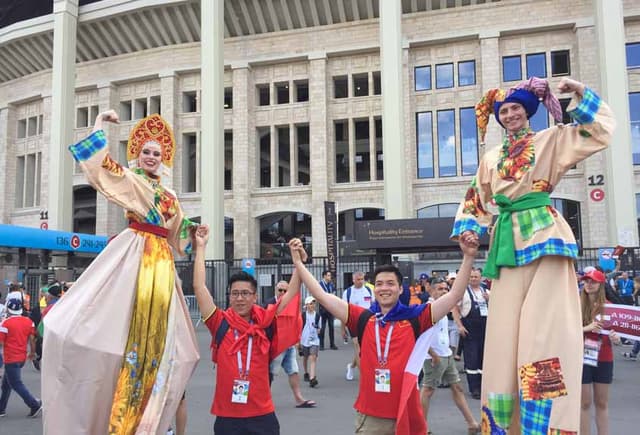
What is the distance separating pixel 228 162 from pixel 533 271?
28902 millimetres

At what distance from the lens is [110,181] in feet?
10.8

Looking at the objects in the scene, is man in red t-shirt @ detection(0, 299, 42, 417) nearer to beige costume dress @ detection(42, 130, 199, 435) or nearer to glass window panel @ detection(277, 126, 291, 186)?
beige costume dress @ detection(42, 130, 199, 435)

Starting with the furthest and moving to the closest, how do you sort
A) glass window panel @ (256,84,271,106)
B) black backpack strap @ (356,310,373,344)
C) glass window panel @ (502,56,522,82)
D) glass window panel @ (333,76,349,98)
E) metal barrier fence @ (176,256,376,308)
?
glass window panel @ (256,84,271,106)
glass window panel @ (333,76,349,98)
glass window panel @ (502,56,522,82)
metal barrier fence @ (176,256,376,308)
black backpack strap @ (356,310,373,344)

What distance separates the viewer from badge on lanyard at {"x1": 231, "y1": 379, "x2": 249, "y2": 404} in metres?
3.38

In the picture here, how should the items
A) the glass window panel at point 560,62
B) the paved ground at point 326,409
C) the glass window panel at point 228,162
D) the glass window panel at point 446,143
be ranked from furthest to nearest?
the glass window panel at point 228,162 < the glass window panel at point 446,143 < the glass window panel at point 560,62 < the paved ground at point 326,409

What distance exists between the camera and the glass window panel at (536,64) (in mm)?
25094

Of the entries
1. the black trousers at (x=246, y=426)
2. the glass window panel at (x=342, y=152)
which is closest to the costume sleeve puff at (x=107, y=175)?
the black trousers at (x=246, y=426)

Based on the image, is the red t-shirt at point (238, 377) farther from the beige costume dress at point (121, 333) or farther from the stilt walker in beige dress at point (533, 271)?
the stilt walker in beige dress at point (533, 271)

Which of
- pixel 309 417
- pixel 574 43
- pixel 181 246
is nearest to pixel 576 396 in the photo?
pixel 181 246

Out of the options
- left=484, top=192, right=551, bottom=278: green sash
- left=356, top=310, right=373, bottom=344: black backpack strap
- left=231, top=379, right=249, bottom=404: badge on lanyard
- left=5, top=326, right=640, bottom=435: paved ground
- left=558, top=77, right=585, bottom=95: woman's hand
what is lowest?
left=5, top=326, right=640, bottom=435: paved ground

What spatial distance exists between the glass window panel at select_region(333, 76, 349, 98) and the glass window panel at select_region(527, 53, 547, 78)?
893cm

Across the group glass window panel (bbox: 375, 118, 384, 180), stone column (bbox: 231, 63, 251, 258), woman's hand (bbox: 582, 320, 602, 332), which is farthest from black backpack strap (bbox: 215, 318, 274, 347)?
glass window panel (bbox: 375, 118, 384, 180)

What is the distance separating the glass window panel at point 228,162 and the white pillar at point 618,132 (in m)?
18.7

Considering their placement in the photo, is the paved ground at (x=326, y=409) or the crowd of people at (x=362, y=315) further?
the paved ground at (x=326, y=409)
